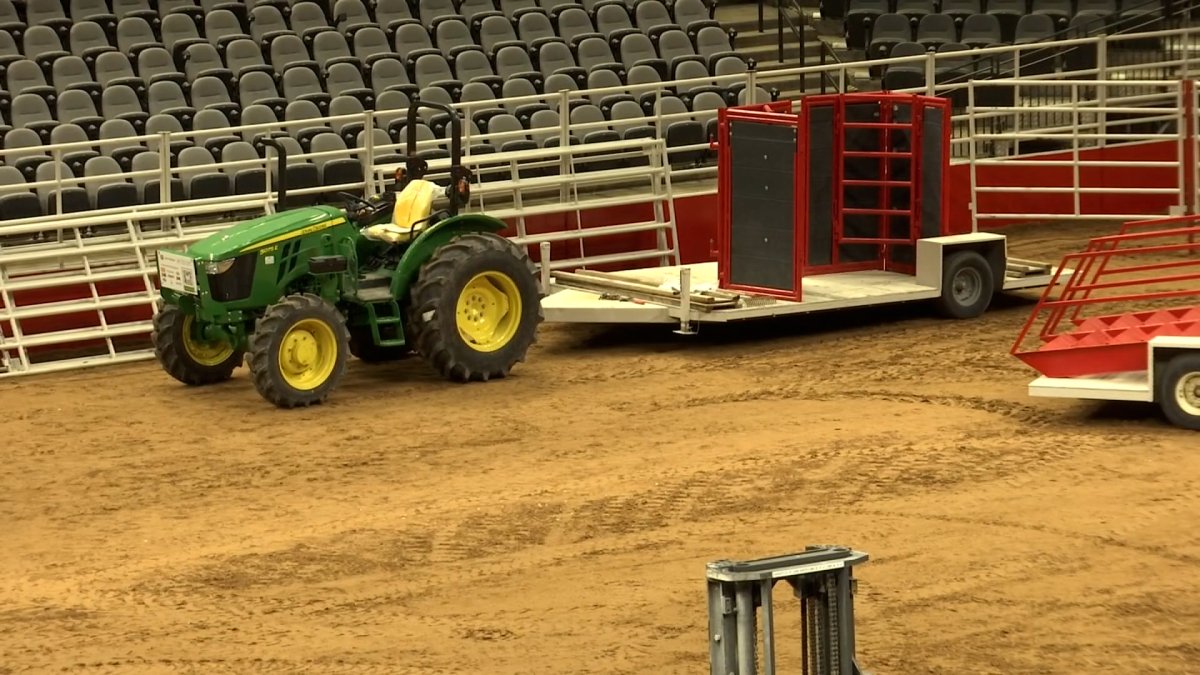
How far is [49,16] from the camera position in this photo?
2042cm

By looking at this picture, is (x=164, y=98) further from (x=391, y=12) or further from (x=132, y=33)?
(x=391, y=12)

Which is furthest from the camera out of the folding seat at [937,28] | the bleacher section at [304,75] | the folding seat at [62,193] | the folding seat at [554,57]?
the folding seat at [937,28]

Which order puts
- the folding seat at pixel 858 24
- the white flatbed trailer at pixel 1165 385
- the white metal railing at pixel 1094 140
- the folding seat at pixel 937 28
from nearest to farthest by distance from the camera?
1. the white flatbed trailer at pixel 1165 385
2. the white metal railing at pixel 1094 140
3. the folding seat at pixel 937 28
4. the folding seat at pixel 858 24

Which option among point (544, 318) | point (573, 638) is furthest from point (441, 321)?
point (573, 638)

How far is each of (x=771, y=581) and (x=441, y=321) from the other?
7335mm

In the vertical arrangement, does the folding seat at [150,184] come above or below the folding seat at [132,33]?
below

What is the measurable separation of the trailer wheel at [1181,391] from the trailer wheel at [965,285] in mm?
3632

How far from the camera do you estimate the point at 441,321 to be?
13.1 metres

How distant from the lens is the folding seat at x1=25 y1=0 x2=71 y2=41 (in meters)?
20.2

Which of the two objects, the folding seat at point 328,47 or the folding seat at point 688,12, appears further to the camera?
the folding seat at point 688,12

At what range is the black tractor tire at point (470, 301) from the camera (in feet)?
42.9

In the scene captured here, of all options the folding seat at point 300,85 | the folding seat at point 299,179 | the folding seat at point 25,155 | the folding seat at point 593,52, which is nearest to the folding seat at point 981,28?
the folding seat at point 593,52

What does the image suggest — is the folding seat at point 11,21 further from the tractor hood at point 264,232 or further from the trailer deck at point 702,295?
the tractor hood at point 264,232

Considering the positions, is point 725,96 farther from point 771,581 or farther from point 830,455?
point 771,581
